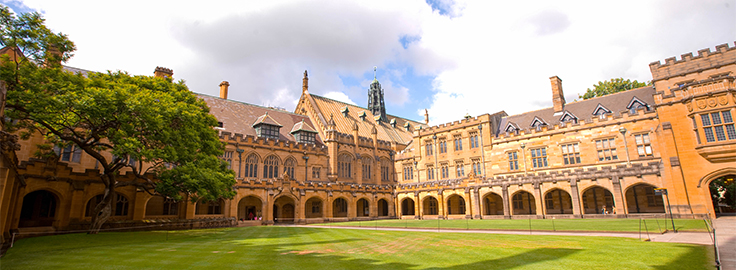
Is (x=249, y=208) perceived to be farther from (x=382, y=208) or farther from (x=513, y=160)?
(x=513, y=160)

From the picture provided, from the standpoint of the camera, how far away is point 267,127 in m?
40.8

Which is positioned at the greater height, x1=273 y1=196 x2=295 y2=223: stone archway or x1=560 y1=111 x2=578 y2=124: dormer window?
x1=560 y1=111 x2=578 y2=124: dormer window

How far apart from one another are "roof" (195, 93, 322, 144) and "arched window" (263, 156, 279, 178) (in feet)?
10.6

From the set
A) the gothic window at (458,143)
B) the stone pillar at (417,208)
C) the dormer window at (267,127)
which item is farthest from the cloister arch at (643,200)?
the dormer window at (267,127)

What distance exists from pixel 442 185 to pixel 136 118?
30.4m

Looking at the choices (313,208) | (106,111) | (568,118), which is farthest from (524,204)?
(106,111)

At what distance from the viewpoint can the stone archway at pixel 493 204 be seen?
39.2 m

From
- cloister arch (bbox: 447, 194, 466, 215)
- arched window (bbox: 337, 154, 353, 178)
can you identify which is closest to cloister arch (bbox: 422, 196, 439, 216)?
cloister arch (bbox: 447, 194, 466, 215)

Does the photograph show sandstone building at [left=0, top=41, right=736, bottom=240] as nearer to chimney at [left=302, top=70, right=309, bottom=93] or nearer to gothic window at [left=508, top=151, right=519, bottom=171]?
gothic window at [left=508, top=151, right=519, bottom=171]

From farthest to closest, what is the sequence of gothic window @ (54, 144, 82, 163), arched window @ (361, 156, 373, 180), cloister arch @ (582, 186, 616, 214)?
arched window @ (361, 156, 373, 180), cloister arch @ (582, 186, 616, 214), gothic window @ (54, 144, 82, 163)

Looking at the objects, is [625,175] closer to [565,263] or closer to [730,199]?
[730,199]

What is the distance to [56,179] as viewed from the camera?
20984 millimetres

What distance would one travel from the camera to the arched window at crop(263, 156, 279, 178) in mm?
38719

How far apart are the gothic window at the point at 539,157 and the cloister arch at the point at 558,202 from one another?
10.2ft
